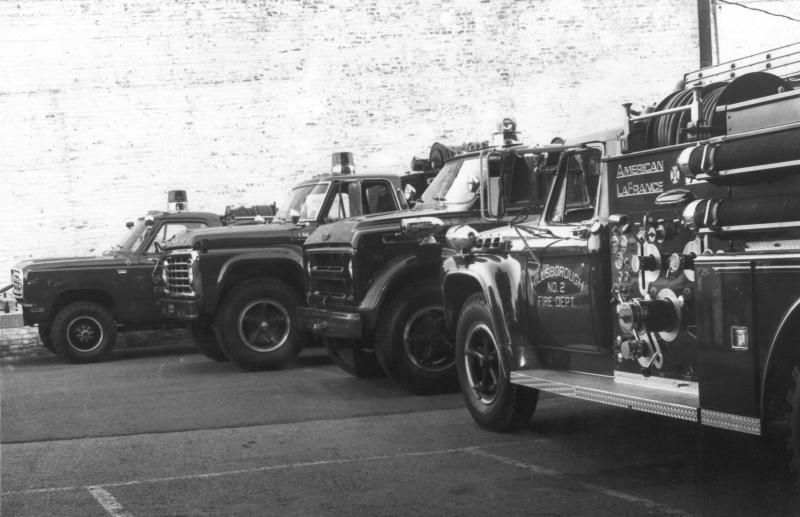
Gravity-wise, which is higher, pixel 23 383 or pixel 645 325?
pixel 645 325

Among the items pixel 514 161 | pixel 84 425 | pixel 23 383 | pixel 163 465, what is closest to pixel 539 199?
pixel 514 161

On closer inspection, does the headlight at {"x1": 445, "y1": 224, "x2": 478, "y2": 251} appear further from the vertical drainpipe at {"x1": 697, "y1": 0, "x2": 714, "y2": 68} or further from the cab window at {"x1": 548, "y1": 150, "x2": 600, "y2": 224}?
the vertical drainpipe at {"x1": 697, "y1": 0, "x2": 714, "y2": 68}

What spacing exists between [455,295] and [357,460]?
2.00 metres

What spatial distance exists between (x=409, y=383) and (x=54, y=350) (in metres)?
7.20

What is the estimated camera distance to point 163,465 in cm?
735

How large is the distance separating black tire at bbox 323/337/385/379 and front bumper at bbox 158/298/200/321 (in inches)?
78.4

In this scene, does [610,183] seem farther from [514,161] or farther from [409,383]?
[409,383]

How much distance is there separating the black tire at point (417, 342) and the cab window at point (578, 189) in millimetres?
2707

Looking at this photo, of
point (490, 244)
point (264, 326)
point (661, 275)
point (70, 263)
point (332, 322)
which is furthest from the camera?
point (70, 263)

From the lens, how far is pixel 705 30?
21859 millimetres

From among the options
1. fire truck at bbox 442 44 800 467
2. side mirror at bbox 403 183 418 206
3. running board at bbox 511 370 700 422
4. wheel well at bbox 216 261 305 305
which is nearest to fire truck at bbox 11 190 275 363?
wheel well at bbox 216 261 305 305

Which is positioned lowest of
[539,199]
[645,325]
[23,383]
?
[23,383]

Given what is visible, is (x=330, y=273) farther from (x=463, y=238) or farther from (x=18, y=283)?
(x=18, y=283)

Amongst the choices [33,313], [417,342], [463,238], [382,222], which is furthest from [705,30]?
[463,238]
